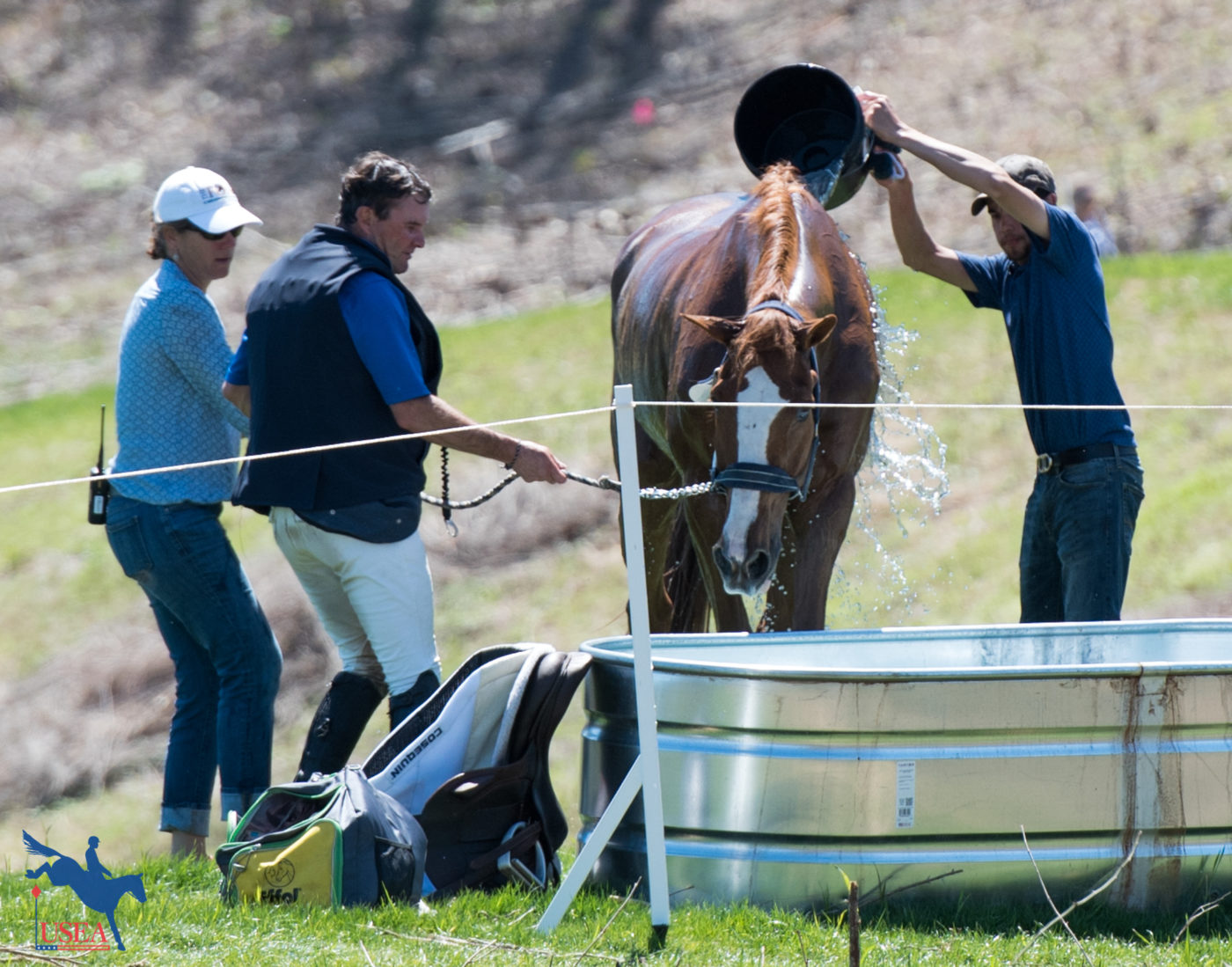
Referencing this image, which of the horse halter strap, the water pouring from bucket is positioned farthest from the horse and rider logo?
the water pouring from bucket

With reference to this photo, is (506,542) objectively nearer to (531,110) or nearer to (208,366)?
(208,366)

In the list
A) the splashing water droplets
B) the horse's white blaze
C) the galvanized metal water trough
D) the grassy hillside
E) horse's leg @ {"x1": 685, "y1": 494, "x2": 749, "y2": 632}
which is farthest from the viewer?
the grassy hillside

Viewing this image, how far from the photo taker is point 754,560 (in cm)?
469

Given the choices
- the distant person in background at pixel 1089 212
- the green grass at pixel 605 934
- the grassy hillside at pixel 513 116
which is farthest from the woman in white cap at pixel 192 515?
the grassy hillside at pixel 513 116

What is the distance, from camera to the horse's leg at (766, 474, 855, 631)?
559 centimetres

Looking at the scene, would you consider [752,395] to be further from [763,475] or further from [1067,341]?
[1067,341]

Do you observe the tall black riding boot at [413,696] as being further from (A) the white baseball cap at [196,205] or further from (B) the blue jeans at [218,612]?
(A) the white baseball cap at [196,205]

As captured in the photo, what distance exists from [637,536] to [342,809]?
105cm

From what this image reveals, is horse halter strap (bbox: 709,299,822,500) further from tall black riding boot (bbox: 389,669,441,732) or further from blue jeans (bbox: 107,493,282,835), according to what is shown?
blue jeans (bbox: 107,493,282,835)

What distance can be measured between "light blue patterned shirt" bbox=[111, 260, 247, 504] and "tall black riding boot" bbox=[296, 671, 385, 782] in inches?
30.0

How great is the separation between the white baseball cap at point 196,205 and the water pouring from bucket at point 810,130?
2309 millimetres

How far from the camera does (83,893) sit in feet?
12.3

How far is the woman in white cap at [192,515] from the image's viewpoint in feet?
16.4

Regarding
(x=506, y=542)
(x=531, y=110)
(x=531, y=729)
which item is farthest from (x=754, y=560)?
(x=531, y=110)
